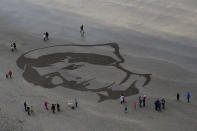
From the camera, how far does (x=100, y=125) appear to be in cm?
2672

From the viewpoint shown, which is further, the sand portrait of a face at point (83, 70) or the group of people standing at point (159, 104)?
the sand portrait of a face at point (83, 70)

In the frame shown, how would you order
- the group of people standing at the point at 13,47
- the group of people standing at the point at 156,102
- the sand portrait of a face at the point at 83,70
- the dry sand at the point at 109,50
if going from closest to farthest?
the dry sand at the point at 109,50, the group of people standing at the point at 156,102, the sand portrait of a face at the point at 83,70, the group of people standing at the point at 13,47

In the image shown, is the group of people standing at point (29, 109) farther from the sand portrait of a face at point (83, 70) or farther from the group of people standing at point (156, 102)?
the group of people standing at point (156, 102)

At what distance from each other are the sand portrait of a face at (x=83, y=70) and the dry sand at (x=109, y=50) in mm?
561

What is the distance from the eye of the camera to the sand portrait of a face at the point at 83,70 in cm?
3303

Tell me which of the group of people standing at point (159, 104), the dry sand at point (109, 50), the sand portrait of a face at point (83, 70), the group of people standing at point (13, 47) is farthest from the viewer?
the group of people standing at point (13, 47)

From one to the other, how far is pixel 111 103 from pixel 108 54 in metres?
10.7

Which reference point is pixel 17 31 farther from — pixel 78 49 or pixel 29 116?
pixel 29 116

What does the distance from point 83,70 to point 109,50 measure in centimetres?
592

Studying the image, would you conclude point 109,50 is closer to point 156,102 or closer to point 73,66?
point 73,66

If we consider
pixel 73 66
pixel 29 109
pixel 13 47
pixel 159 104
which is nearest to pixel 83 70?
pixel 73 66

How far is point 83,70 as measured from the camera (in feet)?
119

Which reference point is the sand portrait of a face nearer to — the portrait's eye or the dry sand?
the portrait's eye

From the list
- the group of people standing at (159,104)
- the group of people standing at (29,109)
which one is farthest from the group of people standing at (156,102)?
the group of people standing at (29,109)
